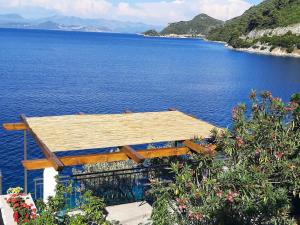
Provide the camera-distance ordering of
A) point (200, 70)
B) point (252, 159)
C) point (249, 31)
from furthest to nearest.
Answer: point (249, 31) → point (200, 70) → point (252, 159)

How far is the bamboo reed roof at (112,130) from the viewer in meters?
11.2

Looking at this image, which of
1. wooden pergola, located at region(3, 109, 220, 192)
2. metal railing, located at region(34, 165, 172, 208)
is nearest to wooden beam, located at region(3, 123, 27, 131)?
wooden pergola, located at region(3, 109, 220, 192)

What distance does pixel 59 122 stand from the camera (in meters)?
13.3

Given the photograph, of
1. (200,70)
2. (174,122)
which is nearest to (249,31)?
(200,70)

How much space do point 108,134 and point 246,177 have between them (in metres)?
5.60

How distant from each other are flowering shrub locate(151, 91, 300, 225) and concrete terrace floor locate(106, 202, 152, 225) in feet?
11.3

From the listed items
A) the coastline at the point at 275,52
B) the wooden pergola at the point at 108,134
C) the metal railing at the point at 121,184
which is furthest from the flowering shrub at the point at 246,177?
the coastline at the point at 275,52

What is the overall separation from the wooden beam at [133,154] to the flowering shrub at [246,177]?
63.6 inches

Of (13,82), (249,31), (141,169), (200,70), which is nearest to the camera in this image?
(141,169)

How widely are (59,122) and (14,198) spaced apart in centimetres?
295

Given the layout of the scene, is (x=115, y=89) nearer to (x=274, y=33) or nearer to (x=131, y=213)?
(x=131, y=213)

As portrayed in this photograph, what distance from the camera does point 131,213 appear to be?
12.7 m

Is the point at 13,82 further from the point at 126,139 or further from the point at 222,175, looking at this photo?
the point at 222,175

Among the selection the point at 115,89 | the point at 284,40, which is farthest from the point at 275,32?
the point at 115,89
